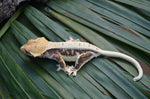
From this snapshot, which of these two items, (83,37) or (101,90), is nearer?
(101,90)

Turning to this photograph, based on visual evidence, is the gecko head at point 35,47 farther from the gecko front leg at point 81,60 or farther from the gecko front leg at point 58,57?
the gecko front leg at point 81,60

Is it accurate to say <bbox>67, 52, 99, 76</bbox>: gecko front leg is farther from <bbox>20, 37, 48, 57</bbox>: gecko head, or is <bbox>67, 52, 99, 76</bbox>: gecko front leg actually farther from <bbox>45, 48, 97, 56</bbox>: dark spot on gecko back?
<bbox>20, 37, 48, 57</bbox>: gecko head

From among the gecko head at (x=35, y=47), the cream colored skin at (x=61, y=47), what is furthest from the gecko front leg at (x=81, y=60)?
the gecko head at (x=35, y=47)

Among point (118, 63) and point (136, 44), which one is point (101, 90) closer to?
point (118, 63)

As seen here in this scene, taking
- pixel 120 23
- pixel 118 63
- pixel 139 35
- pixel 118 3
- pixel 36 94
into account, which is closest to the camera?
pixel 36 94

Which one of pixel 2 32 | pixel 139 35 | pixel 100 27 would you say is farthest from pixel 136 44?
pixel 2 32

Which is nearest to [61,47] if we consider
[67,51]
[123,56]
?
[67,51]
